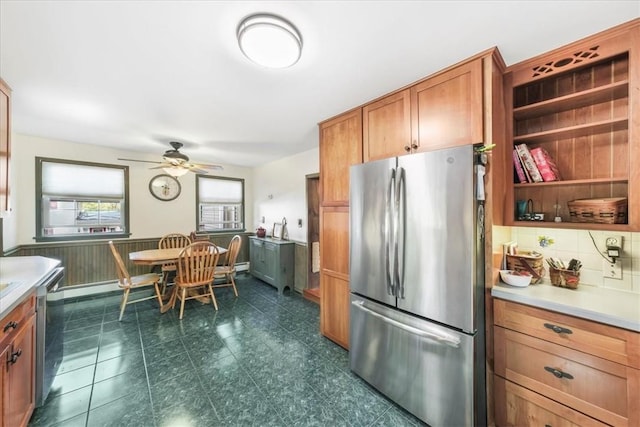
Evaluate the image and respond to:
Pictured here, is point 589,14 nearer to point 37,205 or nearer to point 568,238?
point 568,238

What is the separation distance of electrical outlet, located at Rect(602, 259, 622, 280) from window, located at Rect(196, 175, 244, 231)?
5327 millimetres

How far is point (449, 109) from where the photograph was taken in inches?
64.9

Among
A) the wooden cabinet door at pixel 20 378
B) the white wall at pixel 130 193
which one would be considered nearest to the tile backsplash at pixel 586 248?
the wooden cabinet door at pixel 20 378

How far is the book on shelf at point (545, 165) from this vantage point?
162 cm

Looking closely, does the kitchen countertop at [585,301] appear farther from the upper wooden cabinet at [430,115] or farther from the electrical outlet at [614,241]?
the upper wooden cabinet at [430,115]

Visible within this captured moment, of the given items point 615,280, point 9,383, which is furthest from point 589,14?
point 9,383

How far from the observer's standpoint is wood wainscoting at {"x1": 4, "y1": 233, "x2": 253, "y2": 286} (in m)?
3.45

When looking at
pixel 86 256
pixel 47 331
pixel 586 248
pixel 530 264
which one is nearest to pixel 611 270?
pixel 586 248

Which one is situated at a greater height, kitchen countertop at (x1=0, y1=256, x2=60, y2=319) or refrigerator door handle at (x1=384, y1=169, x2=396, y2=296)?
refrigerator door handle at (x1=384, y1=169, x2=396, y2=296)

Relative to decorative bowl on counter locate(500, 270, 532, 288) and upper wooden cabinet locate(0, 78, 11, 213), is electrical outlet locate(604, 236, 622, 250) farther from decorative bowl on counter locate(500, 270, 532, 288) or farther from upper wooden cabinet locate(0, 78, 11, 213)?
upper wooden cabinet locate(0, 78, 11, 213)

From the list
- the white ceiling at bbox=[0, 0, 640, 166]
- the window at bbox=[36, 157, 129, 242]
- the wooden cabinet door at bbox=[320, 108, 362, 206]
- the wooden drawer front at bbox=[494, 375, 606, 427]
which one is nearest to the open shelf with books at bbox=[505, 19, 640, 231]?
the white ceiling at bbox=[0, 0, 640, 166]

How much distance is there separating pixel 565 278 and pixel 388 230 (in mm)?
1136

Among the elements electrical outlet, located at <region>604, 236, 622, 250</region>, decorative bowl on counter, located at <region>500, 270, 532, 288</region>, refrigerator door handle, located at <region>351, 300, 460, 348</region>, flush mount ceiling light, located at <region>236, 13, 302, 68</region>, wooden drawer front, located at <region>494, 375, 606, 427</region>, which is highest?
flush mount ceiling light, located at <region>236, 13, 302, 68</region>

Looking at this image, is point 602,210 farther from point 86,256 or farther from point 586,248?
point 86,256
